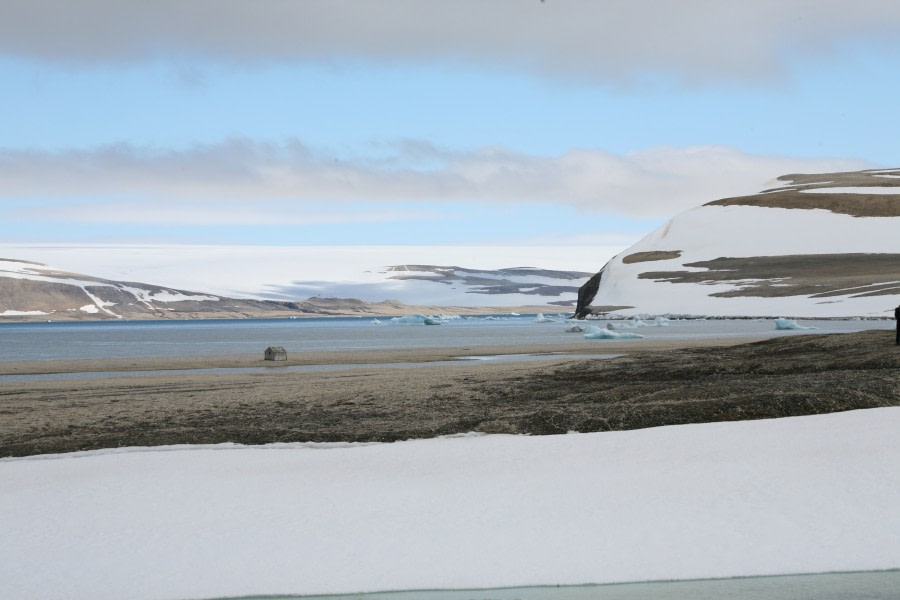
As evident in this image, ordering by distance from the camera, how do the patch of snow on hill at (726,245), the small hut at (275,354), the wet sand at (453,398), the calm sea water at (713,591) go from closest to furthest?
the calm sea water at (713,591) → the wet sand at (453,398) → the small hut at (275,354) → the patch of snow on hill at (726,245)

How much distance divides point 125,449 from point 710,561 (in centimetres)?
844

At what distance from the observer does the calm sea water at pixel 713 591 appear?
848cm

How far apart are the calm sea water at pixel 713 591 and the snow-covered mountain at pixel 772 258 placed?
107 metres

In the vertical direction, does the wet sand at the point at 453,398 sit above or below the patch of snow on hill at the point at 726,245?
below

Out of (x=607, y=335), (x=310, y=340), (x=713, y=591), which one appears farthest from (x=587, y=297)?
Result: (x=713, y=591)

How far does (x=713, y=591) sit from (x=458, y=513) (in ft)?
9.19

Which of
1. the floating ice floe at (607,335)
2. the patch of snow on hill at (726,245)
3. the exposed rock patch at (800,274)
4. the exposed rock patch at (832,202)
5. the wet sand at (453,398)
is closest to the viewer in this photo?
the wet sand at (453,398)

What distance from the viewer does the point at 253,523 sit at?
10.1m

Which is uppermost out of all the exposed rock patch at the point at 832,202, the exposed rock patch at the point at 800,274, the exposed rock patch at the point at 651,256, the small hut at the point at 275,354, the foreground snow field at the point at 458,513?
the exposed rock patch at the point at 832,202

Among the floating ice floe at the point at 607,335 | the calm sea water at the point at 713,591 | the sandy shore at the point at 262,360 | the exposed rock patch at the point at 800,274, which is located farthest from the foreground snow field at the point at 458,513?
the exposed rock patch at the point at 800,274

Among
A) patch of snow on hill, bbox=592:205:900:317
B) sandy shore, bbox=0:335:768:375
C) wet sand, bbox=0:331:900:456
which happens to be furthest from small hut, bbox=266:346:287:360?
patch of snow on hill, bbox=592:205:900:317

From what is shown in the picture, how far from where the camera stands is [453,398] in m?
21.1

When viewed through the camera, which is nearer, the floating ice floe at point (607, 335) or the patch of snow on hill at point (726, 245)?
the floating ice floe at point (607, 335)

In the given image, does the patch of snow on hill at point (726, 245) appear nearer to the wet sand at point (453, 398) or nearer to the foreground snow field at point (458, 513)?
the wet sand at point (453, 398)
